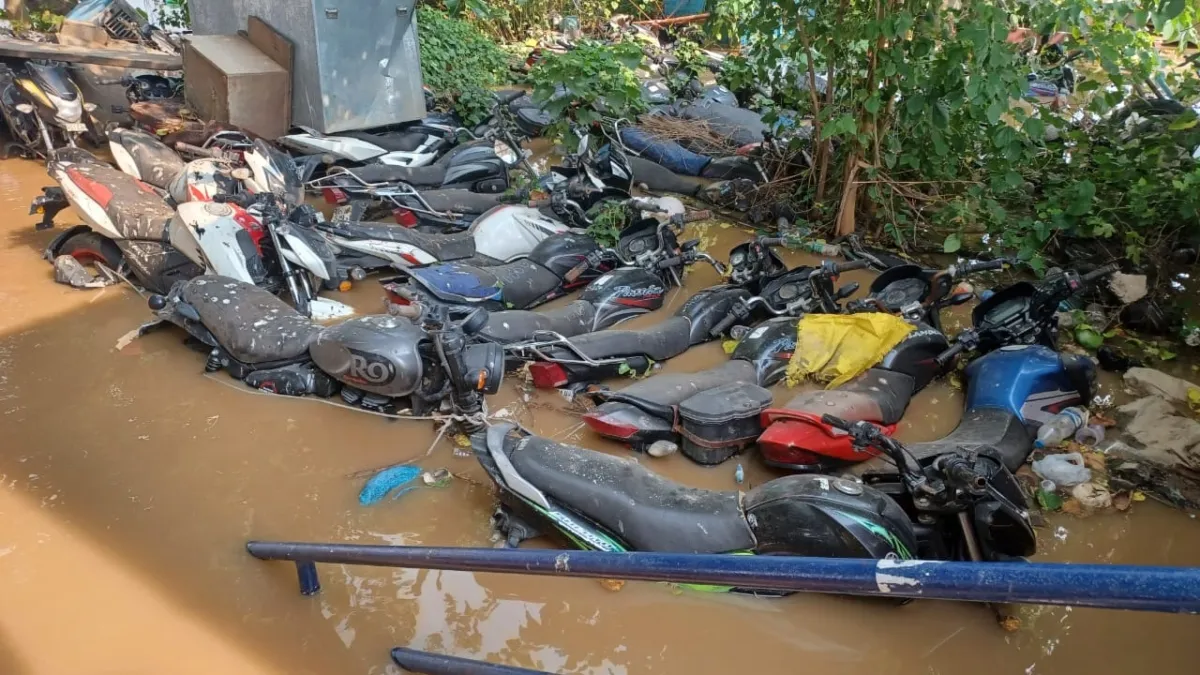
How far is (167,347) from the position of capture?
338 cm

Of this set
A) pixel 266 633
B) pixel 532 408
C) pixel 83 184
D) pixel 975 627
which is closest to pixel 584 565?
pixel 266 633

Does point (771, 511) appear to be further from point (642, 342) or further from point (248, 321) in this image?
point (248, 321)

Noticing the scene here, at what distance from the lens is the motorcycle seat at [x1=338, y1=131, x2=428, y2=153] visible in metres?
5.75

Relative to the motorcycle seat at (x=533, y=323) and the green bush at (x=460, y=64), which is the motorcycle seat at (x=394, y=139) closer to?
the green bush at (x=460, y=64)

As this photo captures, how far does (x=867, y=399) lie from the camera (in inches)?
111

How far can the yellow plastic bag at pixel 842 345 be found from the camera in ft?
10.4

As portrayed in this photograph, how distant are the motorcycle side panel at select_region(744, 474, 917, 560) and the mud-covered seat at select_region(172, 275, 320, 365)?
1.90 meters

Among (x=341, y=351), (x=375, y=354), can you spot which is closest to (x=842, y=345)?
(x=375, y=354)

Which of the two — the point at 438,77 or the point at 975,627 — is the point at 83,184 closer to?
the point at 438,77

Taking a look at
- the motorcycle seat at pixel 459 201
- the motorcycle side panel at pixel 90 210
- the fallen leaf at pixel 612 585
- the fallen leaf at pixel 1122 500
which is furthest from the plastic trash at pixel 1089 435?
the motorcycle side panel at pixel 90 210

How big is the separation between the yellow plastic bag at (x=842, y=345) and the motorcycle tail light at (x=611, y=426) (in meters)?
0.89

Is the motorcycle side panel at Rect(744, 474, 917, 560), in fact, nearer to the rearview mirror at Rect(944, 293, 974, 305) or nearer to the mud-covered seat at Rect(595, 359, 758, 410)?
the mud-covered seat at Rect(595, 359, 758, 410)

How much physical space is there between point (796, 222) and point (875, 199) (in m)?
0.56

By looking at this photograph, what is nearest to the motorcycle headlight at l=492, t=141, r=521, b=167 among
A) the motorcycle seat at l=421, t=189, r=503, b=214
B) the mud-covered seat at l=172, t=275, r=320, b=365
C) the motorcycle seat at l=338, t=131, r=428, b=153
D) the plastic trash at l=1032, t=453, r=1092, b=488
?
the motorcycle seat at l=338, t=131, r=428, b=153
